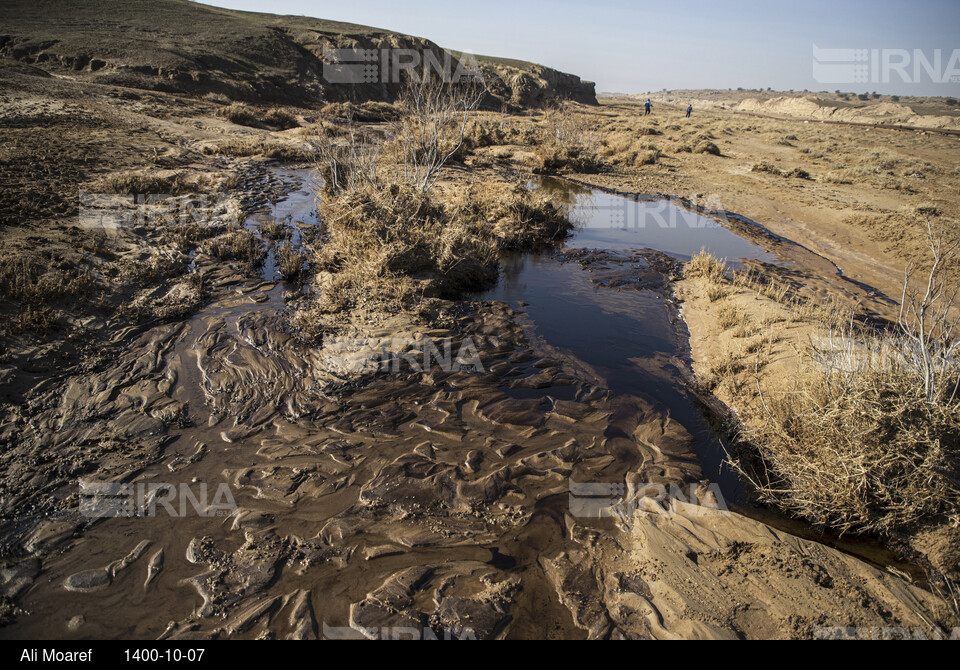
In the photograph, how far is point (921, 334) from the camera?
332cm

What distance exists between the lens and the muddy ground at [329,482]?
9.58ft

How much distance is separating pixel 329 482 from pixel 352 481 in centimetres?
20

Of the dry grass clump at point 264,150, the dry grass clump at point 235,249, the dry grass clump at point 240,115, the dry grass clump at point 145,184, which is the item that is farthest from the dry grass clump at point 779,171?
the dry grass clump at point 240,115

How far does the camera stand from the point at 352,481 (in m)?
3.92

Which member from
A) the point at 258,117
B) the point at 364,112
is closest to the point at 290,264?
the point at 258,117

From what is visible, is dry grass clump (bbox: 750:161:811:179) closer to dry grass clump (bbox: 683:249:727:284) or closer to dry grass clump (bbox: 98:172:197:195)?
dry grass clump (bbox: 683:249:727:284)

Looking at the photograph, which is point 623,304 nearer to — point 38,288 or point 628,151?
point 38,288

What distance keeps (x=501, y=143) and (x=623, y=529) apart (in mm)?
19511

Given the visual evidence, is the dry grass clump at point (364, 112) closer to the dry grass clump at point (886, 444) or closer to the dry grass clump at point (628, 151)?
the dry grass clump at point (628, 151)

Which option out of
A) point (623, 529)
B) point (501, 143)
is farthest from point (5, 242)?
point (501, 143)

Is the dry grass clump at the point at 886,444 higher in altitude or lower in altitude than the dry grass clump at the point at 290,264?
lower

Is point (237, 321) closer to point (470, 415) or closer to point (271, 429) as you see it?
point (271, 429)

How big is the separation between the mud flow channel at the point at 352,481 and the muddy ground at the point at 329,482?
0.06ft

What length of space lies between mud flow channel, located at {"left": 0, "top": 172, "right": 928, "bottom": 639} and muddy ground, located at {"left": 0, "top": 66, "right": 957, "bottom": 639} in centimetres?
2
